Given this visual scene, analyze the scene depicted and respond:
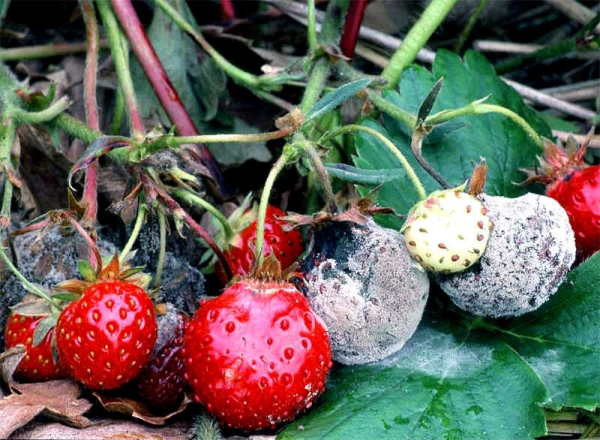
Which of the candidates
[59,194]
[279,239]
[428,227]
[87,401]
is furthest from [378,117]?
[87,401]

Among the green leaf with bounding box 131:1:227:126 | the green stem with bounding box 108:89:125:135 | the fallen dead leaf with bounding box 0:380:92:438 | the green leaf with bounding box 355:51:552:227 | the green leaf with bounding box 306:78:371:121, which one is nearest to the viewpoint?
the fallen dead leaf with bounding box 0:380:92:438

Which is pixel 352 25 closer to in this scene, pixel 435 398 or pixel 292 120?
pixel 292 120

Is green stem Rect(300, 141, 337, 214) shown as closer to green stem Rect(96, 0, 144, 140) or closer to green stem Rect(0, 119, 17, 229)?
green stem Rect(96, 0, 144, 140)

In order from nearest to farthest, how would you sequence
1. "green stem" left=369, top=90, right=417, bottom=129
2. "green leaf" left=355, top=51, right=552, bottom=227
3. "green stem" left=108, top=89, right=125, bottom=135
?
"green stem" left=369, top=90, right=417, bottom=129 < "green leaf" left=355, top=51, right=552, bottom=227 < "green stem" left=108, top=89, right=125, bottom=135

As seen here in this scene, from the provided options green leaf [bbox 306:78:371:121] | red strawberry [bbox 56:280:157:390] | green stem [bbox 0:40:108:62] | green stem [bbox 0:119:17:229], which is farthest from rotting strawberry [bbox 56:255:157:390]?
green stem [bbox 0:40:108:62]

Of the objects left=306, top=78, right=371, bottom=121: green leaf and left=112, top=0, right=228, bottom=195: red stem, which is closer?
left=306, top=78, right=371, bottom=121: green leaf

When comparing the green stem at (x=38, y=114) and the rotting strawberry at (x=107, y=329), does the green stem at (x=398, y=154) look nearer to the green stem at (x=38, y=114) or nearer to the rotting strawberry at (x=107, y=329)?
the rotting strawberry at (x=107, y=329)

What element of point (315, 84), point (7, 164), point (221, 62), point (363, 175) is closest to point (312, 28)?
A: point (315, 84)
